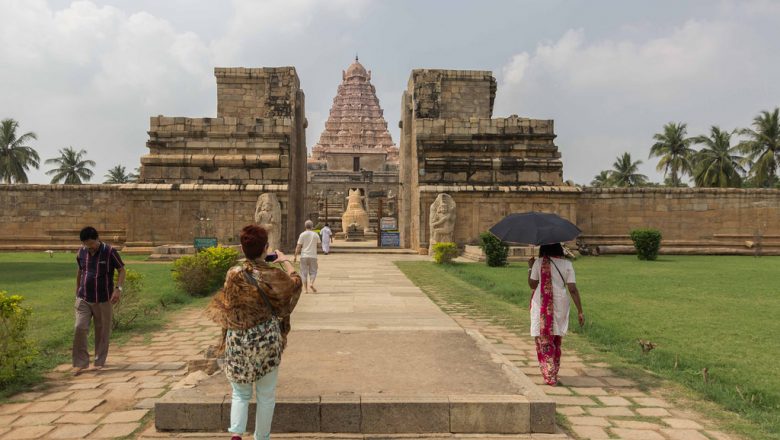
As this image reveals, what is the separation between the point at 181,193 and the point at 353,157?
1804 inches

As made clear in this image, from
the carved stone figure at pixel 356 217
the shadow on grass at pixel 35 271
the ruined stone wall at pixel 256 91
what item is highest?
the ruined stone wall at pixel 256 91

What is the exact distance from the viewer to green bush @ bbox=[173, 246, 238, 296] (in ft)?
33.4

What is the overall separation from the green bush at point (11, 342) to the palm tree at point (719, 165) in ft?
133

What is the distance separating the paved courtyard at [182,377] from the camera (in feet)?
12.8

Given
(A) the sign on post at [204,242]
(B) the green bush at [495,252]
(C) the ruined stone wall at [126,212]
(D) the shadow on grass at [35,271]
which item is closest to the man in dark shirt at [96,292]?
(D) the shadow on grass at [35,271]

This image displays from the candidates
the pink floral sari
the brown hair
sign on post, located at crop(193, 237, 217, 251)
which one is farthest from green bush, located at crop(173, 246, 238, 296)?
the brown hair

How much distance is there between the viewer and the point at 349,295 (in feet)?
33.2

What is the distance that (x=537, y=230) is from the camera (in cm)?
516

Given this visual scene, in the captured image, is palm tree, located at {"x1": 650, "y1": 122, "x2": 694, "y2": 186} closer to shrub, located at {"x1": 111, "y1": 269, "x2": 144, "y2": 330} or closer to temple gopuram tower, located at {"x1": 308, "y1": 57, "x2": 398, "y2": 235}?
temple gopuram tower, located at {"x1": 308, "y1": 57, "x2": 398, "y2": 235}

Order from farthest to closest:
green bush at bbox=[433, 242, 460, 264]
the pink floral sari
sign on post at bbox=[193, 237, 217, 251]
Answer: sign on post at bbox=[193, 237, 217, 251] → green bush at bbox=[433, 242, 460, 264] → the pink floral sari

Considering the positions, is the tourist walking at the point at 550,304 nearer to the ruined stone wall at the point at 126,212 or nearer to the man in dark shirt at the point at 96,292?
the man in dark shirt at the point at 96,292

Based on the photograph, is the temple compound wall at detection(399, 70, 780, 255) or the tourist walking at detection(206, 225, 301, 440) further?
the temple compound wall at detection(399, 70, 780, 255)

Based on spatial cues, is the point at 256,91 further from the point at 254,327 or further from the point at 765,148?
the point at 765,148

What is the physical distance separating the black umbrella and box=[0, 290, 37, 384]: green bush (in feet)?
14.4
